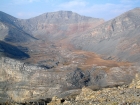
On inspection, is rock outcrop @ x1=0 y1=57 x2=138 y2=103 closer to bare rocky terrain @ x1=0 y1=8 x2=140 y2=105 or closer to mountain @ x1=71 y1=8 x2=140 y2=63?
bare rocky terrain @ x1=0 y1=8 x2=140 y2=105

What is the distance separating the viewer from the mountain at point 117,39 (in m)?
119

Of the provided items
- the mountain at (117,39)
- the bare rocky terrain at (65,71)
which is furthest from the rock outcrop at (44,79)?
the mountain at (117,39)

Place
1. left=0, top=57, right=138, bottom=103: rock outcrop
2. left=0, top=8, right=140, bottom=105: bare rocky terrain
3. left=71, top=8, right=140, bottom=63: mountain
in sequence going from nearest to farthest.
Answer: left=0, top=8, right=140, bottom=105: bare rocky terrain
left=0, top=57, right=138, bottom=103: rock outcrop
left=71, top=8, right=140, bottom=63: mountain

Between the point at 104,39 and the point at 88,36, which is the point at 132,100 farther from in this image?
the point at 88,36

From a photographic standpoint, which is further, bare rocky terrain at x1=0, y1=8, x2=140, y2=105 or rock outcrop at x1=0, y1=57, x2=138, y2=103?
rock outcrop at x1=0, y1=57, x2=138, y2=103

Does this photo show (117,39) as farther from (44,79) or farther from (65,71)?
(44,79)

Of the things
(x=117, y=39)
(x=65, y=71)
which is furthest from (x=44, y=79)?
(x=117, y=39)

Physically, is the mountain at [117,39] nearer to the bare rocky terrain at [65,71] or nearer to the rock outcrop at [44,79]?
the bare rocky terrain at [65,71]

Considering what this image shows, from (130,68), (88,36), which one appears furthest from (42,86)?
(88,36)

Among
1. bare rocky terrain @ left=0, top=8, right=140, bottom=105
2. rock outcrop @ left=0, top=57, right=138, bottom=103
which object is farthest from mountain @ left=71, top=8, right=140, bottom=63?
rock outcrop @ left=0, top=57, right=138, bottom=103

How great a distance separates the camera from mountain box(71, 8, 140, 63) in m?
119

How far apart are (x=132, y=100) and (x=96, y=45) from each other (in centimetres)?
13351

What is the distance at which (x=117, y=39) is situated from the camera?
14475 centimetres

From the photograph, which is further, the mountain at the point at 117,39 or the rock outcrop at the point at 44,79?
the mountain at the point at 117,39
